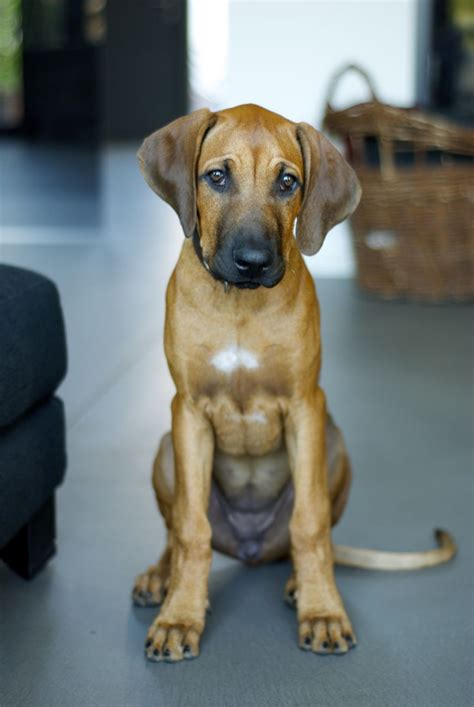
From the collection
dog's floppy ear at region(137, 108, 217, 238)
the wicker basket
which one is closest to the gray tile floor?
the wicker basket

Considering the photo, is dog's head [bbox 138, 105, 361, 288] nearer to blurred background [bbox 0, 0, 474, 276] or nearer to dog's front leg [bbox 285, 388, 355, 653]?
dog's front leg [bbox 285, 388, 355, 653]

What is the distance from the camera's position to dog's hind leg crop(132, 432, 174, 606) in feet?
7.77

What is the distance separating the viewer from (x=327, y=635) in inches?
85.8

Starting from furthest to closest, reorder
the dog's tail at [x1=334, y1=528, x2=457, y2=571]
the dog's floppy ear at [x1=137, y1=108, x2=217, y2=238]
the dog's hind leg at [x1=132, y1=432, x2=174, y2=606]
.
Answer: the dog's tail at [x1=334, y1=528, x2=457, y2=571]
the dog's hind leg at [x1=132, y1=432, x2=174, y2=606]
the dog's floppy ear at [x1=137, y1=108, x2=217, y2=238]

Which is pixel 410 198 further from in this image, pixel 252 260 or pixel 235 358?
pixel 252 260

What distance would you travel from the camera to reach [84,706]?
1.96 meters

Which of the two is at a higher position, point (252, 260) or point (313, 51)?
point (252, 260)

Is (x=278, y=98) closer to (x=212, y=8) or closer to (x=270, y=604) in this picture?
(x=270, y=604)

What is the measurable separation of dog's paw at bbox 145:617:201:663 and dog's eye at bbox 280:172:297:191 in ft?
3.00

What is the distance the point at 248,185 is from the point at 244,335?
310 mm

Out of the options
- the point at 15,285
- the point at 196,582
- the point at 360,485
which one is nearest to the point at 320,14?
the point at 360,485

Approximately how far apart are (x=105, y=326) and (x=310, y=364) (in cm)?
293

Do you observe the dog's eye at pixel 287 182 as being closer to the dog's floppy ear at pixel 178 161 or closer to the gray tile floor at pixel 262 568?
the dog's floppy ear at pixel 178 161

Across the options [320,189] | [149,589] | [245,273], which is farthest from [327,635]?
[320,189]
